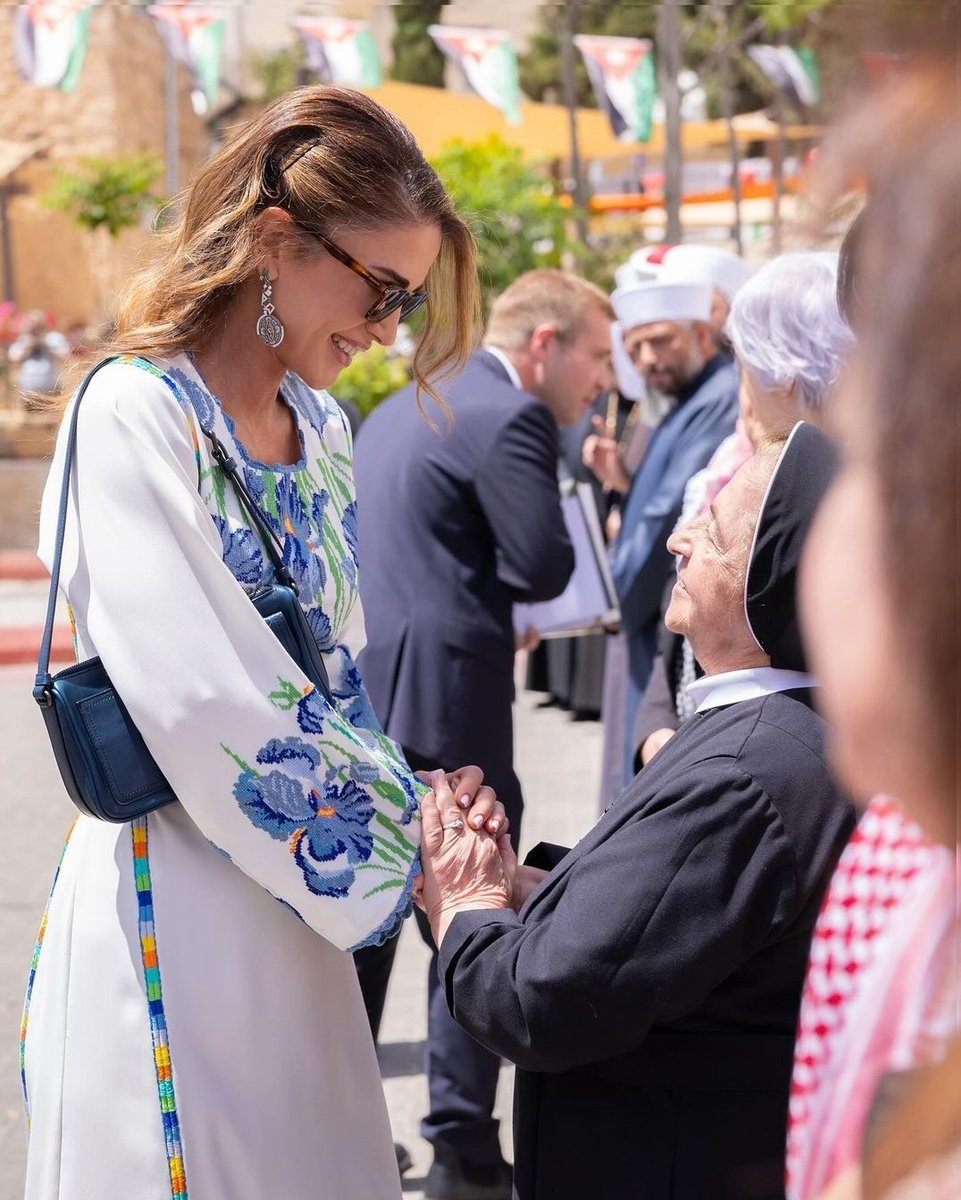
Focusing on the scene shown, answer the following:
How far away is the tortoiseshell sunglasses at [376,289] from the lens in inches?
75.8

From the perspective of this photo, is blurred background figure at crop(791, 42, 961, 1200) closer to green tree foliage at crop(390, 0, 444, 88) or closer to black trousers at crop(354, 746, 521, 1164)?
black trousers at crop(354, 746, 521, 1164)

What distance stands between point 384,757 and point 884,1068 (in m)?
1.09

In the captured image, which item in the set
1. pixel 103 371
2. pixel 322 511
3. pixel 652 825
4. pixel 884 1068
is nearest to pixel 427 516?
pixel 322 511

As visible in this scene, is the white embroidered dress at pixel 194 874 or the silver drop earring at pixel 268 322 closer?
the white embroidered dress at pixel 194 874

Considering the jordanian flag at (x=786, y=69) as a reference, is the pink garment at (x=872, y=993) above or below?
below

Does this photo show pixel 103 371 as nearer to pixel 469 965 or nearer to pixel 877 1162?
pixel 469 965

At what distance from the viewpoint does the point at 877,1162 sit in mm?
809

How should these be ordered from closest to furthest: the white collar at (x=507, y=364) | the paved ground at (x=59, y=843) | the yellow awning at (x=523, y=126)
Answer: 1. the paved ground at (x=59, y=843)
2. the white collar at (x=507, y=364)
3. the yellow awning at (x=523, y=126)

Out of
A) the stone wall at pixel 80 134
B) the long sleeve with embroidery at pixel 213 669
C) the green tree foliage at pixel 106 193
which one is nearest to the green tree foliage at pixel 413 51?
the stone wall at pixel 80 134

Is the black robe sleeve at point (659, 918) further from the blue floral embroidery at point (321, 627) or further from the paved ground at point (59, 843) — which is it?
the paved ground at point (59, 843)

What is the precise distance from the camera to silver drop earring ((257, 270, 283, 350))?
1.92 meters

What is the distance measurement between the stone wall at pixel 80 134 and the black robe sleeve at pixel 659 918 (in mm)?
21575

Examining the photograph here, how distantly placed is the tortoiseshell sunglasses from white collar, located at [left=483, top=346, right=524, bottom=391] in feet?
5.42

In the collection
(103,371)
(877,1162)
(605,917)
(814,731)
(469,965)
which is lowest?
(469,965)
